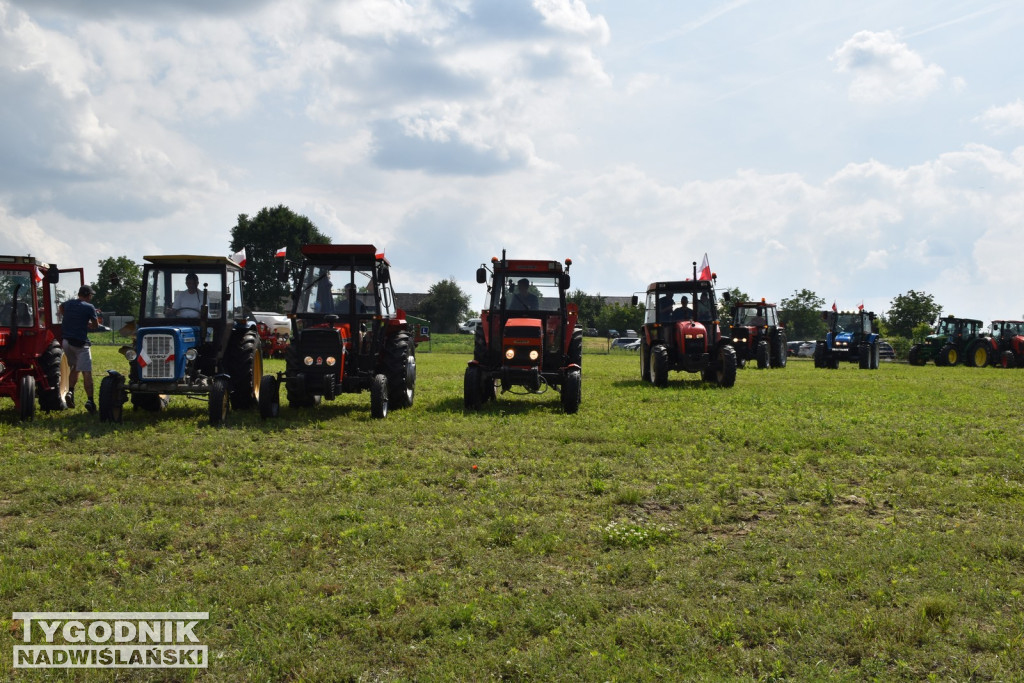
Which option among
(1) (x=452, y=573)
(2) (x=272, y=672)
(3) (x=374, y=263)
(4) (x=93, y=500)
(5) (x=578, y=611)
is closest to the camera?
(2) (x=272, y=672)

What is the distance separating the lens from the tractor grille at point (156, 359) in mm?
11195

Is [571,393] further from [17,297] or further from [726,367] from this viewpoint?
[17,297]

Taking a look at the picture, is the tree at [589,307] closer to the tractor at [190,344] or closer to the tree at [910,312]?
the tree at [910,312]

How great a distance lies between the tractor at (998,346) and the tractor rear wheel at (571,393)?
2687cm

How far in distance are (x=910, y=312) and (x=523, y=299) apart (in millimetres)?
62243

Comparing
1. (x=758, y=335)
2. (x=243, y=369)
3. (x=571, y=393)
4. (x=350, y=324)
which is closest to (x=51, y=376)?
(x=243, y=369)

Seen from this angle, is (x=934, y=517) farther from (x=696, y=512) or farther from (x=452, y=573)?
(x=452, y=573)

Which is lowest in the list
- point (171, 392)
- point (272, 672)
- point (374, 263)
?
point (272, 672)

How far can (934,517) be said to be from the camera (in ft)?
22.3

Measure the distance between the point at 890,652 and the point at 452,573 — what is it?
2605 millimetres

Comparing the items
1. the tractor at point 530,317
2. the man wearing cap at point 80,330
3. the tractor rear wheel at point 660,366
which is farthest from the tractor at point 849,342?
the man wearing cap at point 80,330

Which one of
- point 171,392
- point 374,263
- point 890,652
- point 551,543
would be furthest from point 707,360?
point 890,652

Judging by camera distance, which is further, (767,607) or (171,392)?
(171,392)

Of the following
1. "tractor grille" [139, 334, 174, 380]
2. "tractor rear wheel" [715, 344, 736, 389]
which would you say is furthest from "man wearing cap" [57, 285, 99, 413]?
"tractor rear wheel" [715, 344, 736, 389]
